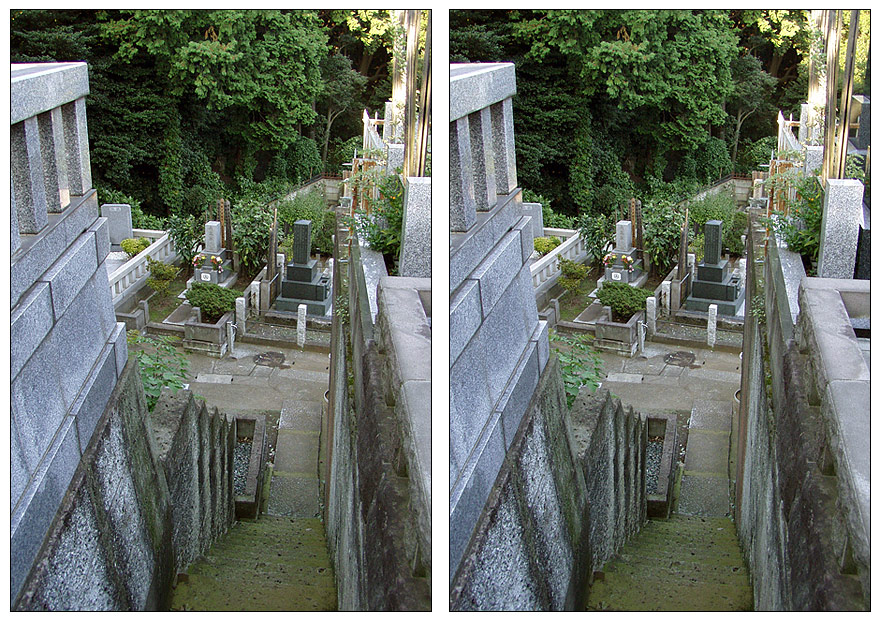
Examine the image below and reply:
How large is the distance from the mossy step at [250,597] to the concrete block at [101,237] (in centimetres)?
172

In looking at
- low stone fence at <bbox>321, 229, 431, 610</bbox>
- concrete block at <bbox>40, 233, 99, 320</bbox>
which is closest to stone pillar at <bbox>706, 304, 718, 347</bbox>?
low stone fence at <bbox>321, 229, 431, 610</bbox>

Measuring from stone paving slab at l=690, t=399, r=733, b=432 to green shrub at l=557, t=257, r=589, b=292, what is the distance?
960 millimetres

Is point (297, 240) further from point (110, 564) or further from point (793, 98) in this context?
point (793, 98)

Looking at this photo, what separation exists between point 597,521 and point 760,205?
1809 millimetres

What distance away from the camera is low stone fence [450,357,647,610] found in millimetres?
4129

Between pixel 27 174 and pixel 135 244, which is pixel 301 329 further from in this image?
pixel 27 174

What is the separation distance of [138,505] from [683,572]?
284 cm

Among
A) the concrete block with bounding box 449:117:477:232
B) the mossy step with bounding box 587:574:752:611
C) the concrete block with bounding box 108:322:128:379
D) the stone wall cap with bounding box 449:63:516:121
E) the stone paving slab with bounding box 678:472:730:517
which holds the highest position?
the stone wall cap with bounding box 449:63:516:121

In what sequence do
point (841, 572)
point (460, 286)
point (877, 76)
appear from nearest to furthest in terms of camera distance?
point (841, 572)
point (460, 286)
point (877, 76)

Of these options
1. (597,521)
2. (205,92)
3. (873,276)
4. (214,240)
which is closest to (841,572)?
(597,521)

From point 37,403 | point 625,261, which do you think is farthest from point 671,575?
point 37,403

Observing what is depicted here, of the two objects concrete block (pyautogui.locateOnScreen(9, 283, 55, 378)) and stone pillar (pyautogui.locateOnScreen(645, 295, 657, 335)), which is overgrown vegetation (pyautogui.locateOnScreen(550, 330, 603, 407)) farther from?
concrete block (pyautogui.locateOnScreen(9, 283, 55, 378))

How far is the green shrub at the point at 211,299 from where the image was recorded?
4457 millimetres

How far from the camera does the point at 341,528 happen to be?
177 inches
